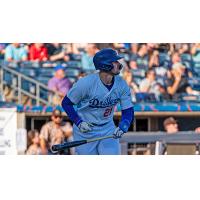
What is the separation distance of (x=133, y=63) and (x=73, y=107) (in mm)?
888

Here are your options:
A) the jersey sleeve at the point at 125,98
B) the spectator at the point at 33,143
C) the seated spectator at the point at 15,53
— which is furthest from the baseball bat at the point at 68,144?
the seated spectator at the point at 15,53

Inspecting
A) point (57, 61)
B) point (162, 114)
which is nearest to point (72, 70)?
point (57, 61)

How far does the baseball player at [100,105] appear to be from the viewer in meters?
14.9

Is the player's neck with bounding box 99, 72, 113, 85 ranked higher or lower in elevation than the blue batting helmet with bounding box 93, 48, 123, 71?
lower

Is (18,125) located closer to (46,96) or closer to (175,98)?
(46,96)

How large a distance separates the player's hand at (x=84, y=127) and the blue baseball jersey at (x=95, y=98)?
0.15ft

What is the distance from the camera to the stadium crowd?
1495 centimetres

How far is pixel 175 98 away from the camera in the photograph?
15.0 meters

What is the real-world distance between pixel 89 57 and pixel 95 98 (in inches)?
19.7

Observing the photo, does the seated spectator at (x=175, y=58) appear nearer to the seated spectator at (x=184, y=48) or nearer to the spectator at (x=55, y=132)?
the seated spectator at (x=184, y=48)

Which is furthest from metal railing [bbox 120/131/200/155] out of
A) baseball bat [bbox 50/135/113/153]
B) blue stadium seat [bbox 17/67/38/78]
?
blue stadium seat [bbox 17/67/38/78]

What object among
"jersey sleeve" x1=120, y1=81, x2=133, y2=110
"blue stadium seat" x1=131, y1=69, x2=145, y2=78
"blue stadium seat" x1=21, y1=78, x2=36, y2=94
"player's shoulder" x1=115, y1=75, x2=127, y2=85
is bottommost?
"jersey sleeve" x1=120, y1=81, x2=133, y2=110

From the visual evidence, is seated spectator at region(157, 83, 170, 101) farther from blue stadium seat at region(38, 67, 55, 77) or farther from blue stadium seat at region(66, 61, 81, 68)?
blue stadium seat at region(38, 67, 55, 77)
